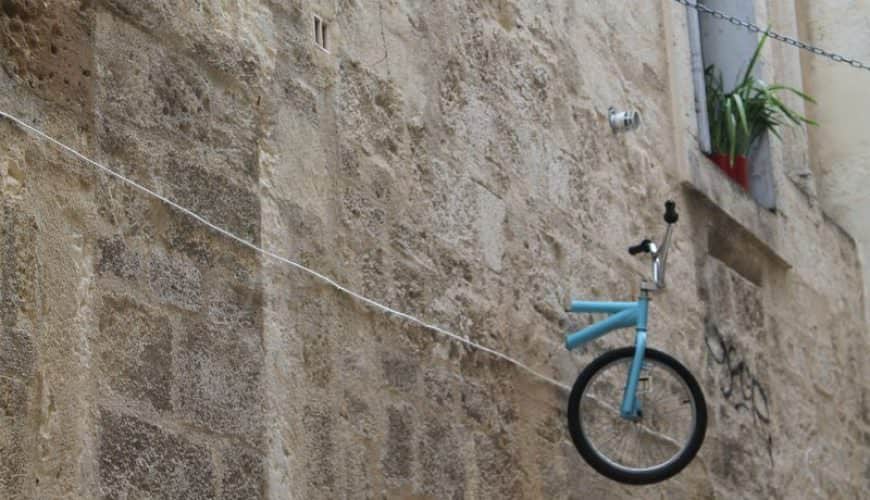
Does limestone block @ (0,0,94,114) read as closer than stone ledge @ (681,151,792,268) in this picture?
Yes

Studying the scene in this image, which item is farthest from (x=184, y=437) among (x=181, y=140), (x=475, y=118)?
(x=475, y=118)

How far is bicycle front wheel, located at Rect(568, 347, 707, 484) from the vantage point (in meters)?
6.05

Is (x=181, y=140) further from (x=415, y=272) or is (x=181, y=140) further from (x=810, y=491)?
(x=810, y=491)

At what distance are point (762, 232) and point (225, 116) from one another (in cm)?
416

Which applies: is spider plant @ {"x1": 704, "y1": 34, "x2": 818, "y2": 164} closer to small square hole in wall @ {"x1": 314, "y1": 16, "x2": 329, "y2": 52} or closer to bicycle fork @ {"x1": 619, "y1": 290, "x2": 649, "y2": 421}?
bicycle fork @ {"x1": 619, "y1": 290, "x2": 649, "y2": 421}

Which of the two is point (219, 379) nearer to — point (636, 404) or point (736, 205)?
point (636, 404)

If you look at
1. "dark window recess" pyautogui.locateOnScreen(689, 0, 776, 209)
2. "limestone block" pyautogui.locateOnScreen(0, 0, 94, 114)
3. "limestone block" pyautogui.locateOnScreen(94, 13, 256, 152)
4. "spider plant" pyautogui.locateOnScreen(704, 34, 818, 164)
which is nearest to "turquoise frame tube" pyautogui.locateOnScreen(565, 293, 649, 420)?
"limestone block" pyautogui.locateOnScreen(94, 13, 256, 152)

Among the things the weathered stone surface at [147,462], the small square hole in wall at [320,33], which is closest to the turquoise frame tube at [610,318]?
the small square hole in wall at [320,33]

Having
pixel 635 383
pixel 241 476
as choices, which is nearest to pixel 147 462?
pixel 241 476

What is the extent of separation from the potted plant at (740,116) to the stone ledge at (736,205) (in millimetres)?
184

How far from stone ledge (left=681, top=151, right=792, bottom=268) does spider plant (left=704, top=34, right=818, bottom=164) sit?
265mm

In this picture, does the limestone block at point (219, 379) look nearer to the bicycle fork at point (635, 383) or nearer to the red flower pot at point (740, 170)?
the bicycle fork at point (635, 383)

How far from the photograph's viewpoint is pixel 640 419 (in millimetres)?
6258

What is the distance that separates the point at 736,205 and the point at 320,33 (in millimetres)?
3349
